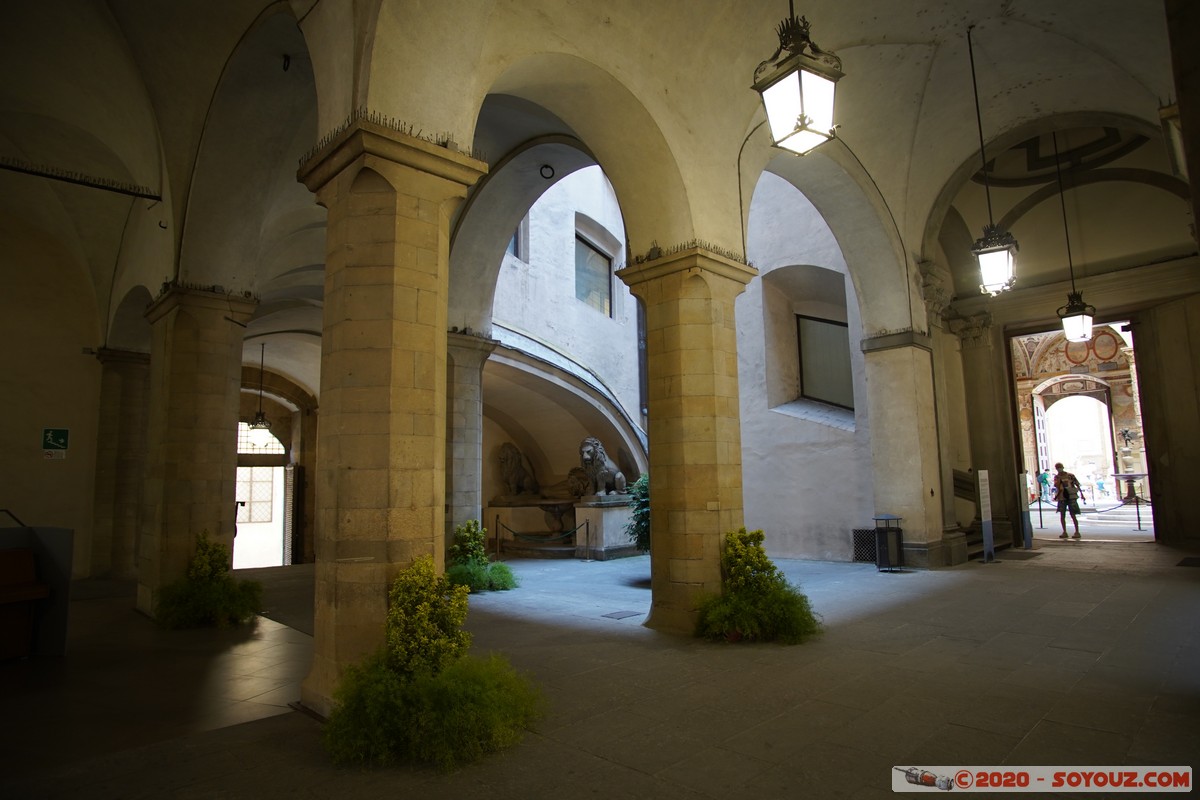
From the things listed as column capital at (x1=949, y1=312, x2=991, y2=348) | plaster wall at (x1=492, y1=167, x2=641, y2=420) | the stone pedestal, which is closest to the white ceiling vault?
column capital at (x1=949, y1=312, x2=991, y2=348)

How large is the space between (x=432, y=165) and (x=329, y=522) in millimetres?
2470

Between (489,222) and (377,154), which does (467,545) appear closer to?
(489,222)

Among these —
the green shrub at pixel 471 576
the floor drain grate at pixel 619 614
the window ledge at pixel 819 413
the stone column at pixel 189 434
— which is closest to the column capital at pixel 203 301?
the stone column at pixel 189 434

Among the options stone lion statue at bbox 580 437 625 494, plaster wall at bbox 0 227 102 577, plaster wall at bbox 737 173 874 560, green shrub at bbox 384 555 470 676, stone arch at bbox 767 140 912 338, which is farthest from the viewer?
stone lion statue at bbox 580 437 625 494

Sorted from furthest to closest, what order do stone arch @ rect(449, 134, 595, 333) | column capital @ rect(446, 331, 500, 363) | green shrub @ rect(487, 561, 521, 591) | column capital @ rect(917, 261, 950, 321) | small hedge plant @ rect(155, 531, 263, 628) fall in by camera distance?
column capital @ rect(917, 261, 950, 321) → column capital @ rect(446, 331, 500, 363) → stone arch @ rect(449, 134, 595, 333) → green shrub @ rect(487, 561, 521, 591) → small hedge plant @ rect(155, 531, 263, 628)

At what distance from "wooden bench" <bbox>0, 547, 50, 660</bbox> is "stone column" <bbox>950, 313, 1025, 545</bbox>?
14.1 m

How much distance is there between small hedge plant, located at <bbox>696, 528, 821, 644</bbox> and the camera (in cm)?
621

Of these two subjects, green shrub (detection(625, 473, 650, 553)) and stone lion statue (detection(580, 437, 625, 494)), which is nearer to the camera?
green shrub (detection(625, 473, 650, 553))

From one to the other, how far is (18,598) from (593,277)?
15.7 metres

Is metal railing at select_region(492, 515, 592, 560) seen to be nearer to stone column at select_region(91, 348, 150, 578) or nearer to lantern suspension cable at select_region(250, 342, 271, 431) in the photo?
stone column at select_region(91, 348, 150, 578)

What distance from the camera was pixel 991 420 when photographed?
527 inches

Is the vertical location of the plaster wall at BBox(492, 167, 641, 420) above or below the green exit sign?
above

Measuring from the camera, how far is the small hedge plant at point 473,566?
9.77 metres

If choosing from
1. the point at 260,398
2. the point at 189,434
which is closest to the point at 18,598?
the point at 189,434
